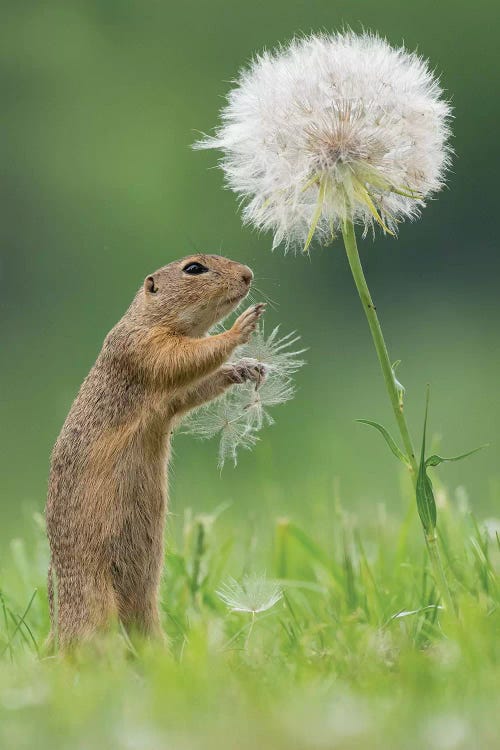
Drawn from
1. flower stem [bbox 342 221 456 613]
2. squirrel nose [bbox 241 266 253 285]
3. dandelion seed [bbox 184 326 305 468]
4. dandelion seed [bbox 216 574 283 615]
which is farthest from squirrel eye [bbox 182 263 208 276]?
dandelion seed [bbox 216 574 283 615]

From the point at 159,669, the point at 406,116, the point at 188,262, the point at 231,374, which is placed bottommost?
the point at 159,669

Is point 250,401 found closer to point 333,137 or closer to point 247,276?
point 247,276

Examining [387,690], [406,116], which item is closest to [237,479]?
[406,116]

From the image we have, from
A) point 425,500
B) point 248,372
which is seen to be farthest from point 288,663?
point 248,372

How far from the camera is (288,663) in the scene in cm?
266

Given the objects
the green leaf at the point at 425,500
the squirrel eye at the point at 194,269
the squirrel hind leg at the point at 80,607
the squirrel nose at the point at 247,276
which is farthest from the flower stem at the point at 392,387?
the squirrel hind leg at the point at 80,607

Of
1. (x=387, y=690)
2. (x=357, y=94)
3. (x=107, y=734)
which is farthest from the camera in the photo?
(x=357, y=94)

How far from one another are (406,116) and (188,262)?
716 mm

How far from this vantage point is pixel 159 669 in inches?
88.3

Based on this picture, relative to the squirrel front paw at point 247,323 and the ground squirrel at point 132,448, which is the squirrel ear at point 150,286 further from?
the squirrel front paw at point 247,323

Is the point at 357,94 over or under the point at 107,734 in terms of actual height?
over

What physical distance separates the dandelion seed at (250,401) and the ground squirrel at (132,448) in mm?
Result: 59

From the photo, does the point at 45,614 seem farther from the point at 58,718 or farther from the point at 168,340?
the point at 58,718

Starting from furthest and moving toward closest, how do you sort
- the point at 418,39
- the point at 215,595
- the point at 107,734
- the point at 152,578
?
the point at 418,39 → the point at 215,595 → the point at 152,578 → the point at 107,734
